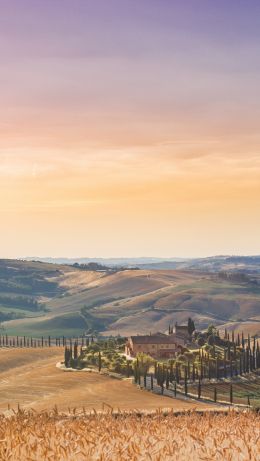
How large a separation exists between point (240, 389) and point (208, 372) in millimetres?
10818

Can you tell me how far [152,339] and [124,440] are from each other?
166253 mm

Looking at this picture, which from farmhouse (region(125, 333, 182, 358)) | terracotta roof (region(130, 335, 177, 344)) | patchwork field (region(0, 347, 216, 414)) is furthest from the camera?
terracotta roof (region(130, 335, 177, 344))

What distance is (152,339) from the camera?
178 m

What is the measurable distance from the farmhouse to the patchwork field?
2263 cm

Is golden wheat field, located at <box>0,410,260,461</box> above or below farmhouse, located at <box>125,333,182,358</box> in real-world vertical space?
above

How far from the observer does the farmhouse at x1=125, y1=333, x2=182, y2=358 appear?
172 m

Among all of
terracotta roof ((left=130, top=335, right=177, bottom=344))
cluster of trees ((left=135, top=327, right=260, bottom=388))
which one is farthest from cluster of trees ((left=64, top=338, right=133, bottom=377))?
terracotta roof ((left=130, top=335, right=177, bottom=344))

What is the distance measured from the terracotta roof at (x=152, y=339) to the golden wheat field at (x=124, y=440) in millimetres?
159377

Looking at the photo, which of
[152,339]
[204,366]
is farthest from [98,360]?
Result: [152,339]

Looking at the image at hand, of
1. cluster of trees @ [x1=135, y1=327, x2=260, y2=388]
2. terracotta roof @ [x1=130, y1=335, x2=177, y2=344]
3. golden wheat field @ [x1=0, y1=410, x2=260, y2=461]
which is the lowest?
cluster of trees @ [x1=135, y1=327, x2=260, y2=388]

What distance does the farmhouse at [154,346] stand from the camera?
564 ft

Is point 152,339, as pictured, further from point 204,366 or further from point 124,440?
point 124,440

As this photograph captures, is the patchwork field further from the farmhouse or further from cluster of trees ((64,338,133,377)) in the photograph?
the farmhouse

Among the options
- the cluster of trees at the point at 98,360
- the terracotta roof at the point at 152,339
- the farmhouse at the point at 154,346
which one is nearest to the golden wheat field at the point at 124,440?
the cluster of trees at the point at 98,360
